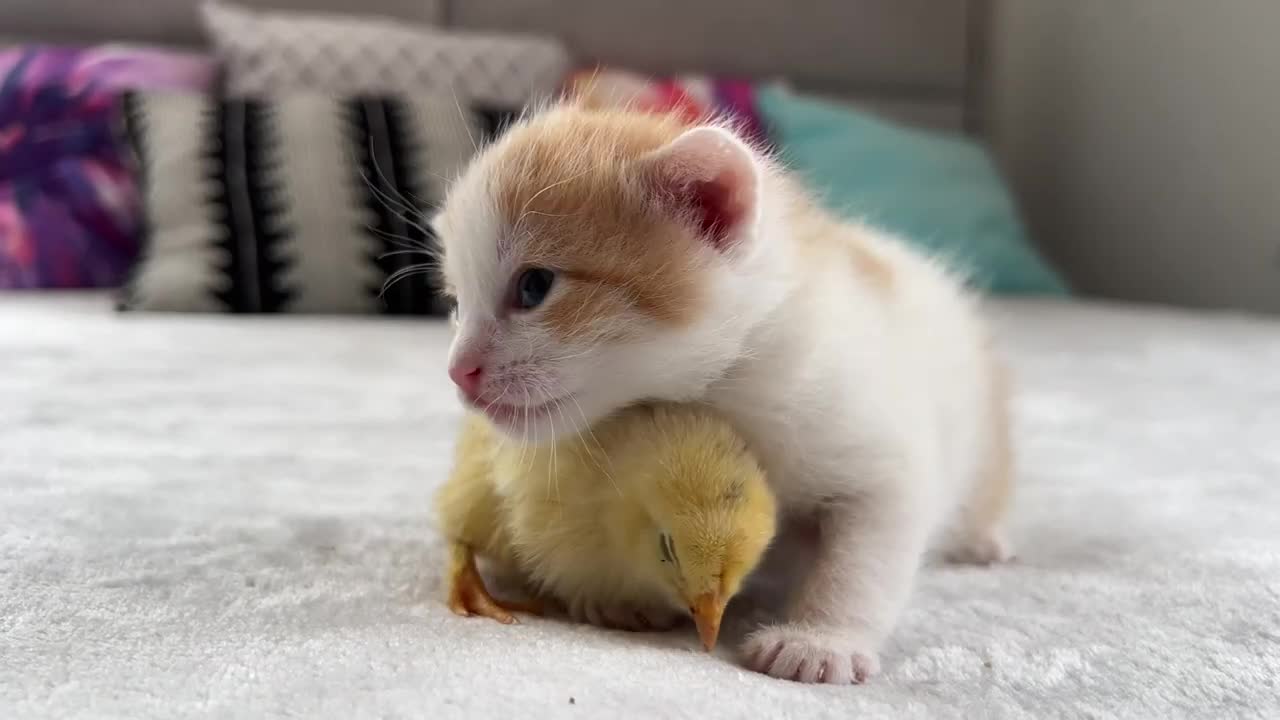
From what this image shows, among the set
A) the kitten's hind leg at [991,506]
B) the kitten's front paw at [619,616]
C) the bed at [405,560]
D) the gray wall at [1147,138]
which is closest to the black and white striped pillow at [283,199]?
the bed at [405,560]

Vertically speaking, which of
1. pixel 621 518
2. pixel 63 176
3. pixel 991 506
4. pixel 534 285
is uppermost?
pixel 534 285

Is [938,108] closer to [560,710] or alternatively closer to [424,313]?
[424,313]

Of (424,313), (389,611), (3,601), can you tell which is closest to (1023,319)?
(424,313)

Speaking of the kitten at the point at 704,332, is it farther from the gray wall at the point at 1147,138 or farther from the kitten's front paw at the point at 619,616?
the gray wall at the point at 1147,138

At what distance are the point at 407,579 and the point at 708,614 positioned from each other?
0.81 ft

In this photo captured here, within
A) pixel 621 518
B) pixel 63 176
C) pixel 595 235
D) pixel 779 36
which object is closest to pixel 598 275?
pixel 595 235

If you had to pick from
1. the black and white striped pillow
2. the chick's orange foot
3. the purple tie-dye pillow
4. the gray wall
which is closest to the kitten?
the chick's orange foot

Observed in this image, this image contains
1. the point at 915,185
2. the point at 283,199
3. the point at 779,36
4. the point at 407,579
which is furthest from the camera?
the point at 779,36

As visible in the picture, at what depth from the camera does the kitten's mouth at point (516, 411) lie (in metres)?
0.66

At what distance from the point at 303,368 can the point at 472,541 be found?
89cm

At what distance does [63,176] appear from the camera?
7.22ft

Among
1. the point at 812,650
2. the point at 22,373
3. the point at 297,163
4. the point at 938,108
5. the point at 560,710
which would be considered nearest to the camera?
the point at 560,710

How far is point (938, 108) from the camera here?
341 centimetres

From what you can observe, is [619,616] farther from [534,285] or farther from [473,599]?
[534,285]
